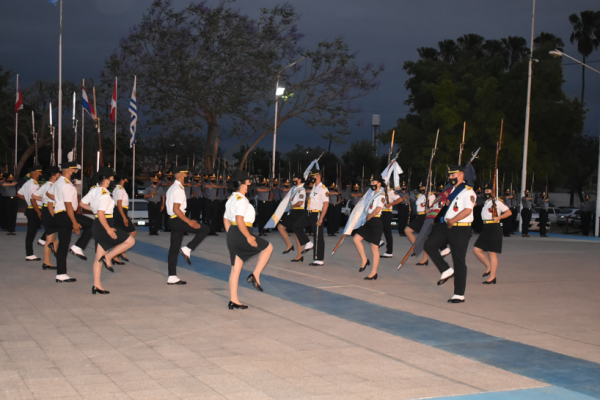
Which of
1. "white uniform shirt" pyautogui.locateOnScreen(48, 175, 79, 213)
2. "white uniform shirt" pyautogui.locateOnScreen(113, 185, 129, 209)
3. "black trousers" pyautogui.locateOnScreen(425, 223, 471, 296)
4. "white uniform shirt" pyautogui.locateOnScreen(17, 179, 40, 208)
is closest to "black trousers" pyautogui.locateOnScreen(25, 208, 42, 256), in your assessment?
"white uniform shirt" pyautogui.locateOnScreen(17, 179, 40, 208)

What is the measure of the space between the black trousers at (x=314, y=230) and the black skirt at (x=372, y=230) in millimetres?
1689

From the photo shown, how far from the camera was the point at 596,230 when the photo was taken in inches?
1187

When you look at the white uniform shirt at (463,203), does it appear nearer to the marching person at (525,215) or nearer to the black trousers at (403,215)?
the black trousers at (403,215)

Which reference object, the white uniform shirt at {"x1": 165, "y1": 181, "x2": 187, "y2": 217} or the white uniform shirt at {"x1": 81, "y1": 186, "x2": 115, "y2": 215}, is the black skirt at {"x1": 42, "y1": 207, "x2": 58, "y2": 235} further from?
the white uniform shirt at {"x1": 165, "y1": 181, "x2": 187, "y2": 217}

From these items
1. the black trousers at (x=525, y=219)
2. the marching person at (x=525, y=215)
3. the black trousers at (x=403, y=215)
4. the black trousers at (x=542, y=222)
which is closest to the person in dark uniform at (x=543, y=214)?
the black trousers at (x=542, y=222)

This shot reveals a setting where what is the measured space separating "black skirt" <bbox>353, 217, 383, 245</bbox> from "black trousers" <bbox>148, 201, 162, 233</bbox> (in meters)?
10.5

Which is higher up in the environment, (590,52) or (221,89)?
(590,52)

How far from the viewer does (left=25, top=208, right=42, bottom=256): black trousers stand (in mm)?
12869

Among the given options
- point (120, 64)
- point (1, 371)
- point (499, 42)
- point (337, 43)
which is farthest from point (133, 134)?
point (499, 42)

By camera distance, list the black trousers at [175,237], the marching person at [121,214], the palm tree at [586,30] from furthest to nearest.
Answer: the palm tree at [586,30] < the marching person at [121,214] < the black trousers at [175,237]

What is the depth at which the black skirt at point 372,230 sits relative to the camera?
11.5 m

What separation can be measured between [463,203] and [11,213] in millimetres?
15436

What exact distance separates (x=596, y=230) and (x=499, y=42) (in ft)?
95.5

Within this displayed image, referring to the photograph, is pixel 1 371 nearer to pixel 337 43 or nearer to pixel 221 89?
pixel 221 89
